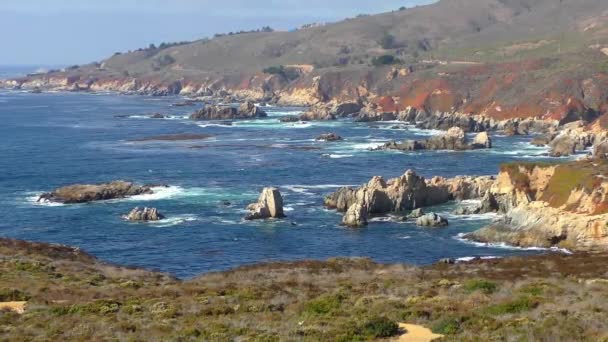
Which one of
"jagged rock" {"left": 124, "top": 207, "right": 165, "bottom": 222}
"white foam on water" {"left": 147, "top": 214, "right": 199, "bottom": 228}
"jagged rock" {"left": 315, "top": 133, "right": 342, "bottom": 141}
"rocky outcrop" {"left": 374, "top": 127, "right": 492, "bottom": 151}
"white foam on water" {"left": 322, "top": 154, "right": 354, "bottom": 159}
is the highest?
"rocky outcrop" {"left": 374, "top": 127, "right": 492, "bottom": 151}

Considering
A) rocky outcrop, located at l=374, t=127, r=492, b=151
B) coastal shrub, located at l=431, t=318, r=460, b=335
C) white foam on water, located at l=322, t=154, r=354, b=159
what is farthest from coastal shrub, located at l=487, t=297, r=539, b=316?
rocky outcrop, located at l=374, t=127, r=492, b=151

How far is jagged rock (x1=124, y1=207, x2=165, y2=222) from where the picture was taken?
91375mm

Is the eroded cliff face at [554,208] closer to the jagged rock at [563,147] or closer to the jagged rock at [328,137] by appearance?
the jagged rock at [563,147]

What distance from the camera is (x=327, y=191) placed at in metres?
108

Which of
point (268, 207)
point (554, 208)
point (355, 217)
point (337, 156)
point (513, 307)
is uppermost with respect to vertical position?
point (513, 307)

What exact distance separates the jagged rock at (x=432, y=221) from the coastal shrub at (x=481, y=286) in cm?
3793

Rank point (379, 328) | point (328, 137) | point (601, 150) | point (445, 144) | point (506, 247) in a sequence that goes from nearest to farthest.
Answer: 1. point (379, 328)
2. point (506, 247)
3. point (601, 150)
4. point (445, 144)
5. point (328, 137)

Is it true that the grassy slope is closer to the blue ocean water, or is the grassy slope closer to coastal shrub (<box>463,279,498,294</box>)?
coastal shrub (<box>463,279,498,294</box>)

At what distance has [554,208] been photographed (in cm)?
8031

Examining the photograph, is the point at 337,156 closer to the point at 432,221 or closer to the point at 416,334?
the point at 432,221

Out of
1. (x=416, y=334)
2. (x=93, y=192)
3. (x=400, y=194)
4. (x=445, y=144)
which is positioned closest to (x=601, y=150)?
(x=445, y=144)

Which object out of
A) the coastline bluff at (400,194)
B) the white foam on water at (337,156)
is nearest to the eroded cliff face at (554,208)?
the coastline bluff at (400,194)

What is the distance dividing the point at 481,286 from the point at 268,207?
46441 mm

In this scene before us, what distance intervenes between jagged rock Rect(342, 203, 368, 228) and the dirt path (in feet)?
174
